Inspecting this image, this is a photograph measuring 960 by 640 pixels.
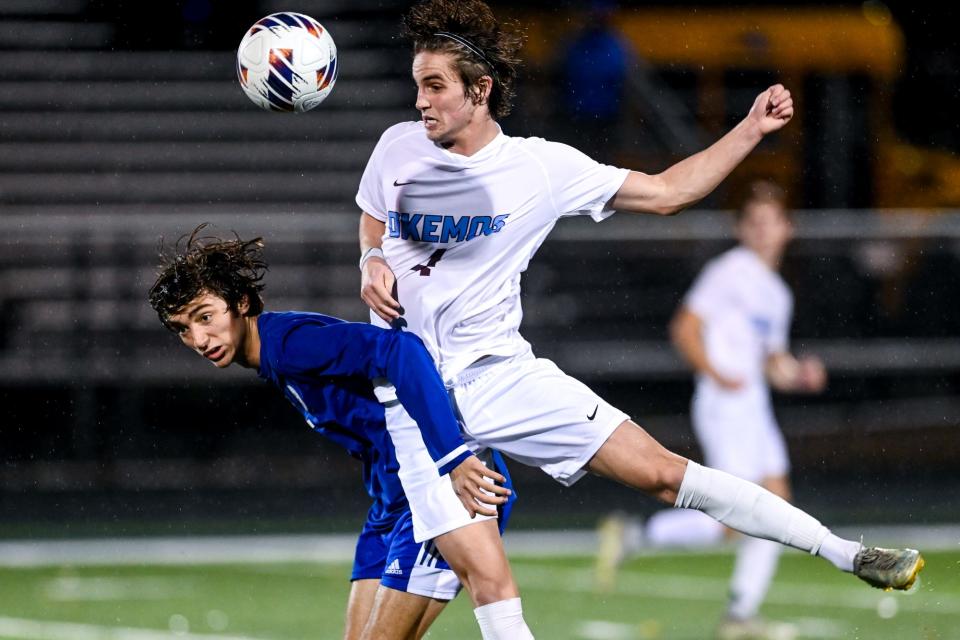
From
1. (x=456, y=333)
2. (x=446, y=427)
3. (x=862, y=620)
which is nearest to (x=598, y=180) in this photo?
(x=456, y=333)

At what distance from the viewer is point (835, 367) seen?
40.2 ft

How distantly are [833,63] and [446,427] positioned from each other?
12174 mm

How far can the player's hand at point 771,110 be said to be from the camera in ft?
16.5

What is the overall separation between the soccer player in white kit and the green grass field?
2445 millimetres

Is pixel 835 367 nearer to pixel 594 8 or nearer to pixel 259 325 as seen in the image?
pixel 594 8

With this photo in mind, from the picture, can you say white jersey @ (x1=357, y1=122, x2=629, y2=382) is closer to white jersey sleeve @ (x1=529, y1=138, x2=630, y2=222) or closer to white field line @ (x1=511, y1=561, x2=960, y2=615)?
white jersey sleeve @ (x1=529, y1=138, x2=630, y2=222)

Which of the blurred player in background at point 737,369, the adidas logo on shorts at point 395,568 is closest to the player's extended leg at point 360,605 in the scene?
the adidas logo on shorts at point 395,568

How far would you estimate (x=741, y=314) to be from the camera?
8547mm

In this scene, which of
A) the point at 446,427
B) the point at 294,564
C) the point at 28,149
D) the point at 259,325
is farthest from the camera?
the point at 28,149

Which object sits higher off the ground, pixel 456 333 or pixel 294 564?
pixel 456 333

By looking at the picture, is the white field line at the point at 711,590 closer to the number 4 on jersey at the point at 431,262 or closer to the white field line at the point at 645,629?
the white field line at the point at 645,629

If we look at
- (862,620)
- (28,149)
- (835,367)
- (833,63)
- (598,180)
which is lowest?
(862,620)

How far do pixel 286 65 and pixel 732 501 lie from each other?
→ 2.06m

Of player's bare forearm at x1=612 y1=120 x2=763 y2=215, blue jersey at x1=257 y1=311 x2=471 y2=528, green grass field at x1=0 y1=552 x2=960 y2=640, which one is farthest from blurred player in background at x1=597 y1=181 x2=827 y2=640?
blue jersey at x1=257 y1=311 x2=471 y2=528
